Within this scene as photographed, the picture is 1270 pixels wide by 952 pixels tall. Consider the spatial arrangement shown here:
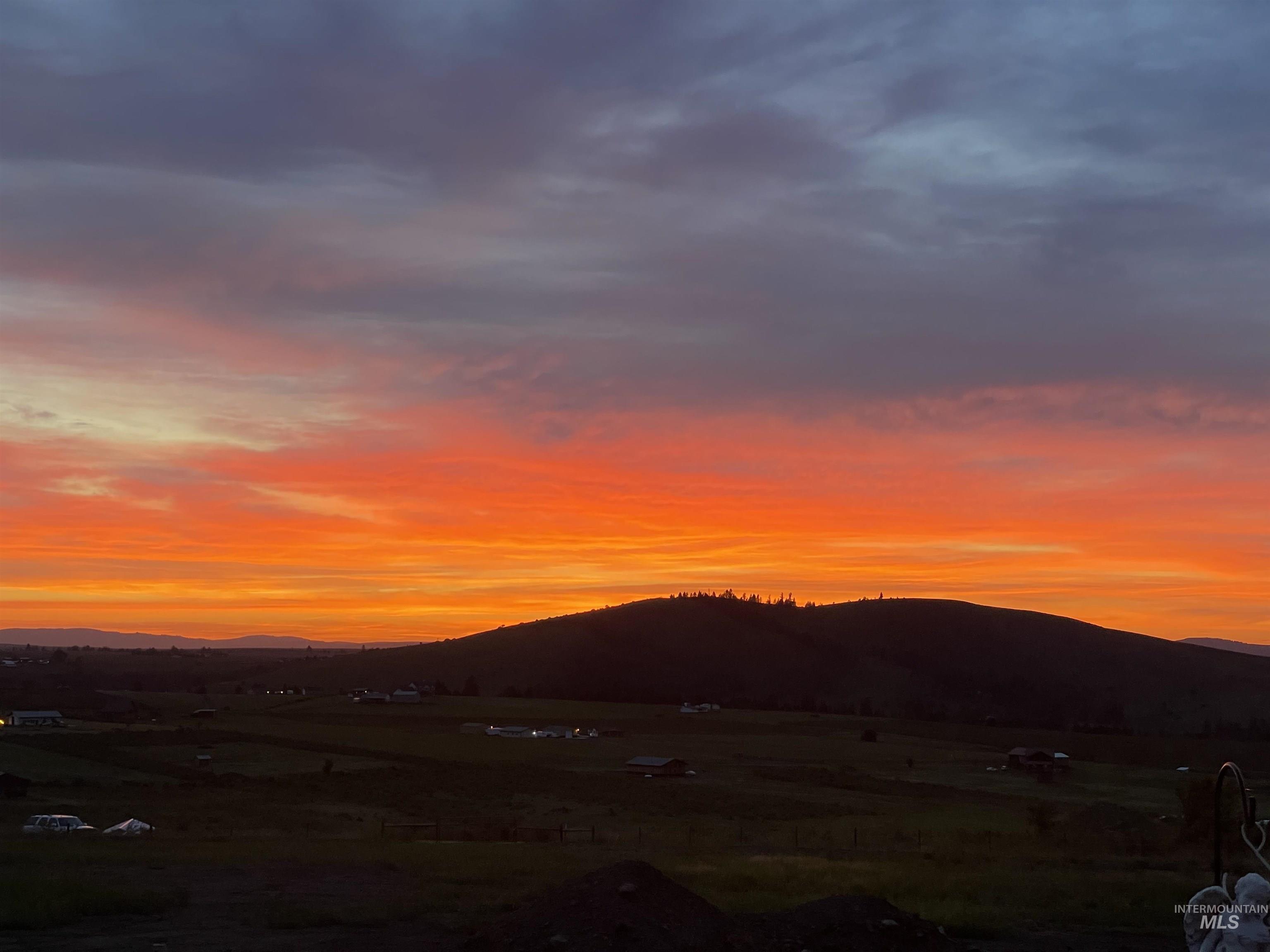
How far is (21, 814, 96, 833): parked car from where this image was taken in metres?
38.4

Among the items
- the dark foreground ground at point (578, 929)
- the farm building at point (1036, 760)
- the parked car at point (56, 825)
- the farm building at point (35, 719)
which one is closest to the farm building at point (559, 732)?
the farm building at point (1036, 760)

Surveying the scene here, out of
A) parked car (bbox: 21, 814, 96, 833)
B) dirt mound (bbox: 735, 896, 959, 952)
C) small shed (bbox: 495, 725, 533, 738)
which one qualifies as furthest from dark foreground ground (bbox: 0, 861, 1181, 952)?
small shed (bbox: 495, 725, 533, 738)

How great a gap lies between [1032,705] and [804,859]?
140067 mm

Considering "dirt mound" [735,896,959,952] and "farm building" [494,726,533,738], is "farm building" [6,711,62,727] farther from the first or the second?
"dirt mound" [735,896,959,952]

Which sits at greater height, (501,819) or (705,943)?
(705,943)

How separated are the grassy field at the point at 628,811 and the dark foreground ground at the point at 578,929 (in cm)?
55

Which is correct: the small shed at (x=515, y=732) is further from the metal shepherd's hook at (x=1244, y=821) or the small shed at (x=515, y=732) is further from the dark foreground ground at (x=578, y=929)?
the metal shepherd's hook at (x=1244, y=821)

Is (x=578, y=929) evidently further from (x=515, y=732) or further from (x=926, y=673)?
(x=926, y=673)

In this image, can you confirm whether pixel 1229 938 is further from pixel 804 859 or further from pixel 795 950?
pixel 804 859

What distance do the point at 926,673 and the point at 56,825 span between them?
155156 mm

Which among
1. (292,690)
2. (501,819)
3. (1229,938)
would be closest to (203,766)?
(501,819)

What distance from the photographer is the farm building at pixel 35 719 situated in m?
92.5

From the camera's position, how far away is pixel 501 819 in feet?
162

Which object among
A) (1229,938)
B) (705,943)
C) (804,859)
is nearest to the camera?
(1229,938)
